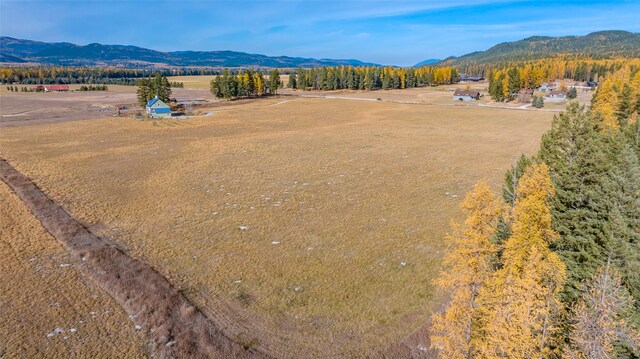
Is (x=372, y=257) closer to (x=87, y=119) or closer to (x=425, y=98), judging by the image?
(x=87, y=119)

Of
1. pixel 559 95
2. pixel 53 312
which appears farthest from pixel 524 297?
pixel 559 95

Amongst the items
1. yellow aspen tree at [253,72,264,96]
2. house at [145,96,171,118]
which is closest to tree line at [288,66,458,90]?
yellow aspen tree at [253,72,264,96]

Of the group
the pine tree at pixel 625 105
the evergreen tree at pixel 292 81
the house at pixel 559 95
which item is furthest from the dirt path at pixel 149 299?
the evergreen tree at pixel 292 81

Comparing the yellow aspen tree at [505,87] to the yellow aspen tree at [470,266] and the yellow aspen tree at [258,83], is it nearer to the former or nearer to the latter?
the yellow aspen tree at [258,83]

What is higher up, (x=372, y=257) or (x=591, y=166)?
(x=591, y=166)

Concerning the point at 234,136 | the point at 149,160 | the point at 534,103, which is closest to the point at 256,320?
the point at 149,160
